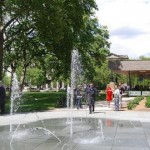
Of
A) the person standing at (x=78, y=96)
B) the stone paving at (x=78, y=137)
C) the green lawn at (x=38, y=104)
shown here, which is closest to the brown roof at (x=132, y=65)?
the green lawn at (x=38, y=104)

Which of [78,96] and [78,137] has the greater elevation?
[78,96]

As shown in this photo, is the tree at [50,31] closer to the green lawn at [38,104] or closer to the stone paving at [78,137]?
the green lawn at [38,104]

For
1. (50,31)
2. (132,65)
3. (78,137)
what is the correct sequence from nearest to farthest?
(78,137) < (50,31) < (132,65)

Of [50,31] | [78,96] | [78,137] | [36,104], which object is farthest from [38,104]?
[78,137]

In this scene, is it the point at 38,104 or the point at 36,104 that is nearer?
the point at 38,104

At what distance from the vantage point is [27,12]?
103 ft

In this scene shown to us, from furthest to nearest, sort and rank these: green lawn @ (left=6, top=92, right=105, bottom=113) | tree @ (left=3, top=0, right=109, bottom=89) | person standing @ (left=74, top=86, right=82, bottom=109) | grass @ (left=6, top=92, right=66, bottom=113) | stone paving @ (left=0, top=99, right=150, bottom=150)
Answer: tree @ (left=3, top=0, right=109, bottom=89)
green lawn @ (left=6, top=92, right=105, bottom=113)
grass @ (left=6, top=92, right=66, bottom=113)
person standing @ (left=74, top=86, right=82, bottom=109)
stone paving @ (left=0, top=99, right=150, bottom=150)

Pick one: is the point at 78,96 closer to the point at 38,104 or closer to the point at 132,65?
the point at 38,104

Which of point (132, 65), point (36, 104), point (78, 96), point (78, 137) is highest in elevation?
point (132, 65)

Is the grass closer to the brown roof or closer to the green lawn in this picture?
the green lawn

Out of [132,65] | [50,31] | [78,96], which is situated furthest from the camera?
[132,65]

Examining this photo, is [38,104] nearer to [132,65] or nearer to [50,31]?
[50,31]

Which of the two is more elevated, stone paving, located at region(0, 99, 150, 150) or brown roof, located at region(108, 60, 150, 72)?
brown roof, located at region(108, 60, 150, 72)

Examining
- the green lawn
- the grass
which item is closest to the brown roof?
the grass
